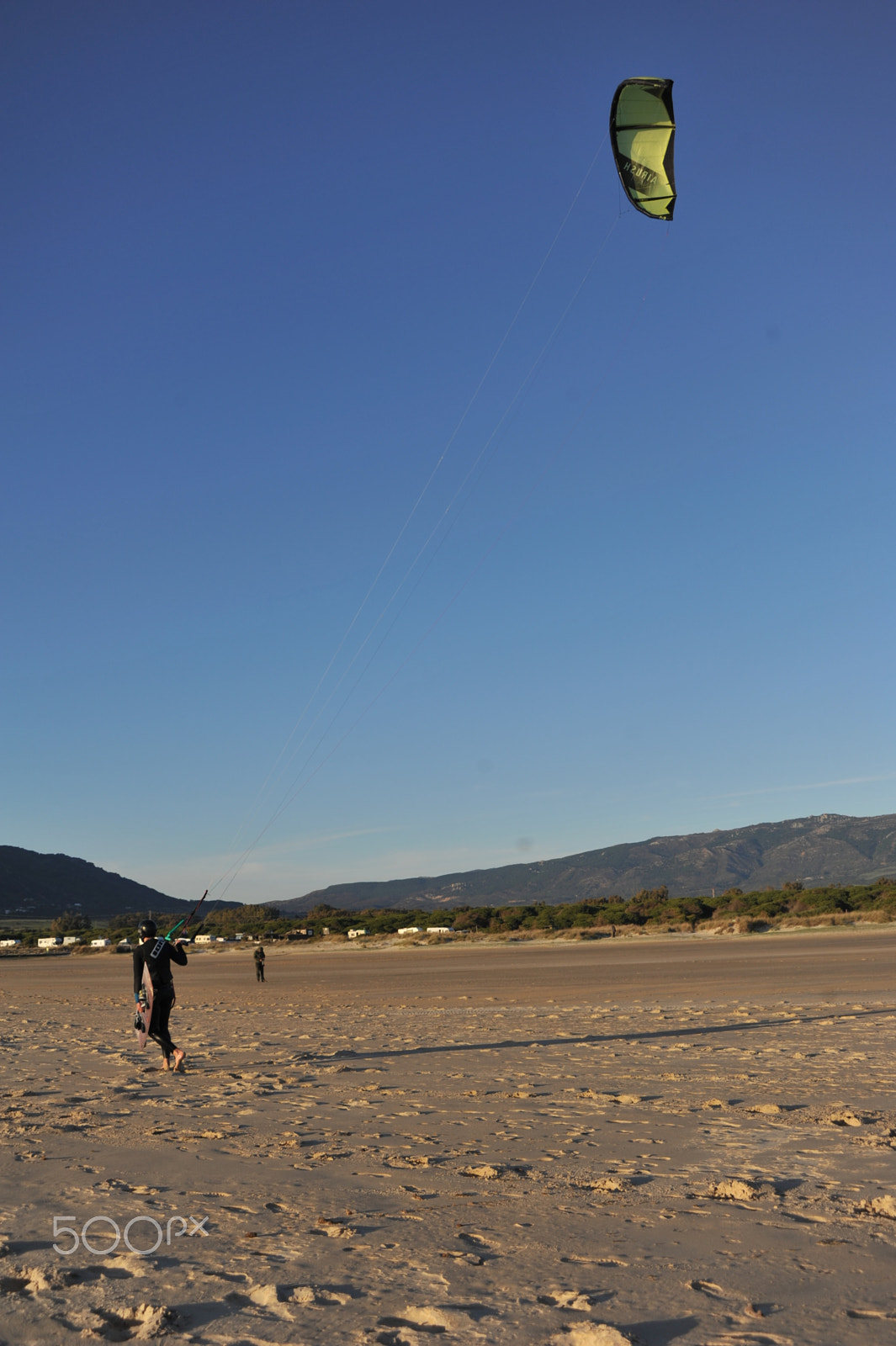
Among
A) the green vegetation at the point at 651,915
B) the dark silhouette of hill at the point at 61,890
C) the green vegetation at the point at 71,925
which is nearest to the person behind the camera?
the green vegetation at the point at 651,915

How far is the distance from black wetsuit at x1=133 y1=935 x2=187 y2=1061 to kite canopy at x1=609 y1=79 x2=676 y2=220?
38.8 ft

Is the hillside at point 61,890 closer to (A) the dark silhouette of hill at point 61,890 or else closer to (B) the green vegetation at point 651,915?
(A) the dark silhouette of hill at point 61,890

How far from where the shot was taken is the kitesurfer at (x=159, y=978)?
9852 millimetres

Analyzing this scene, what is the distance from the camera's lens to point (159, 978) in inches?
394

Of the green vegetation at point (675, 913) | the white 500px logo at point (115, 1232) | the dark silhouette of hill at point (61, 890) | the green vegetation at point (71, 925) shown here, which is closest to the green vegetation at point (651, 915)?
the green vegetation at point (675, 913)

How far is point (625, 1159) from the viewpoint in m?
5.96

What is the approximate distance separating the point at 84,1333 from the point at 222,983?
25.2m

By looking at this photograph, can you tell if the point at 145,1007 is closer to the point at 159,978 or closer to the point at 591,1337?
the point at 159,978

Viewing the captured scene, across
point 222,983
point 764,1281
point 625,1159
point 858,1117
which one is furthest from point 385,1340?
point 222,983

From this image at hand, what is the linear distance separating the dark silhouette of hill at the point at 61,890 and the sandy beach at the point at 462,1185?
10409 centimetres

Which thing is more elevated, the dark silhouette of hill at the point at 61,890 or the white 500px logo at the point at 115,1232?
the dark silhouette of hill at the point at 61,890

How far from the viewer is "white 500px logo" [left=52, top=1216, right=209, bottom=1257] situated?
4.24 metres

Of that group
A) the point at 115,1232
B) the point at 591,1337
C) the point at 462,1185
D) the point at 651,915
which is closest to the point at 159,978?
the point at 462,1185

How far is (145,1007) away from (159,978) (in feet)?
1.02
